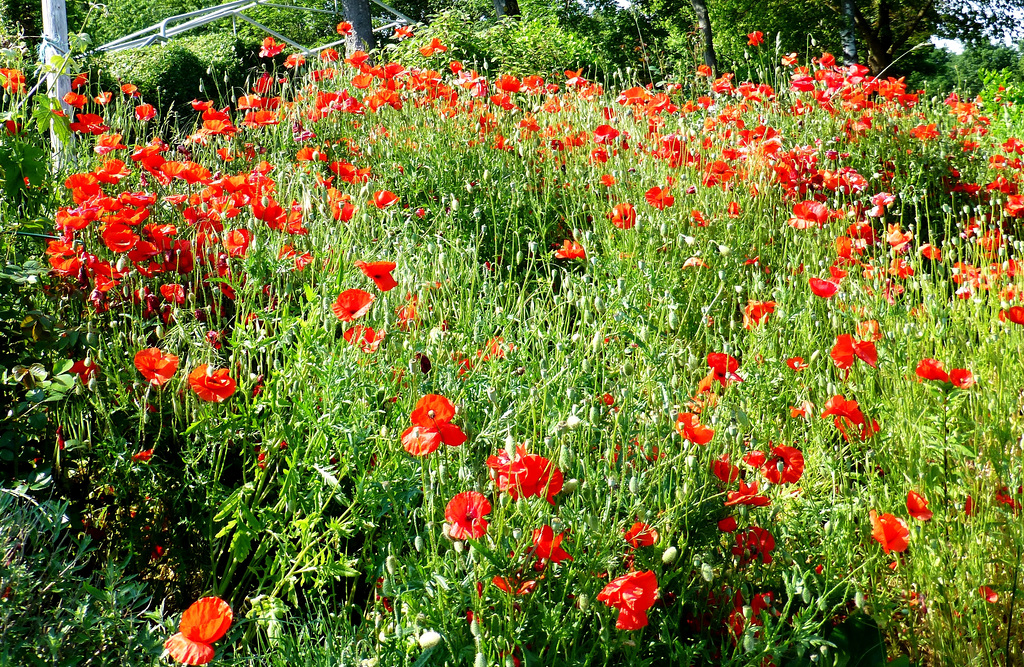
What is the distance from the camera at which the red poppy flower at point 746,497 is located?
58.7 inches

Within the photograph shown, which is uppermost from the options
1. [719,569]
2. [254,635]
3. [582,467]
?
[582,467]

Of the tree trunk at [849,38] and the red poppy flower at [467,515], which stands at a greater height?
the tree trunk at [849,38]

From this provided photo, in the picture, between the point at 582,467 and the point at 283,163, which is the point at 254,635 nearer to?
the point at 582,467

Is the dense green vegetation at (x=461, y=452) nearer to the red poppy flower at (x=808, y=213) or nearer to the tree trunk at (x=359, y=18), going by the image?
the red poppy flower at (x=808, y=213)

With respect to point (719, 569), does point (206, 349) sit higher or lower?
higher

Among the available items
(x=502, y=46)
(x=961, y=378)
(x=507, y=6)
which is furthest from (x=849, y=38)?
(x=961, y=378)

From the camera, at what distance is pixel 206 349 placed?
6.10 ft

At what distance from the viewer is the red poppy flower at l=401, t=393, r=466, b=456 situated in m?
1.34

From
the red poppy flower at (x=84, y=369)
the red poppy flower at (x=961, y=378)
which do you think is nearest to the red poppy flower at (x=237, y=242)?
the red poppy flower at (x=84, y=369)

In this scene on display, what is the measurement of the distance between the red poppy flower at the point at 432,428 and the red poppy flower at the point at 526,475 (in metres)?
0.09

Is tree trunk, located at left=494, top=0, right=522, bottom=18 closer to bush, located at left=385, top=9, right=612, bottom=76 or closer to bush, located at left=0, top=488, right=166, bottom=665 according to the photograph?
bush, located at left=385, top=9, right=612, bottom=76

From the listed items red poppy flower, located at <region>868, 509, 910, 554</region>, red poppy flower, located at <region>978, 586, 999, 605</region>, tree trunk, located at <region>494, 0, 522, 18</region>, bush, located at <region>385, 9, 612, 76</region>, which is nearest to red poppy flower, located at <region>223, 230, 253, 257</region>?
red poppy flower, located at <region>868, 509, 910, 554</region>

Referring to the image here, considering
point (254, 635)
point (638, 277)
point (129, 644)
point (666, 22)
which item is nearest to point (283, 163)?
point (638, 277)

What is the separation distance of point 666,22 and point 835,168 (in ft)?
57.8
